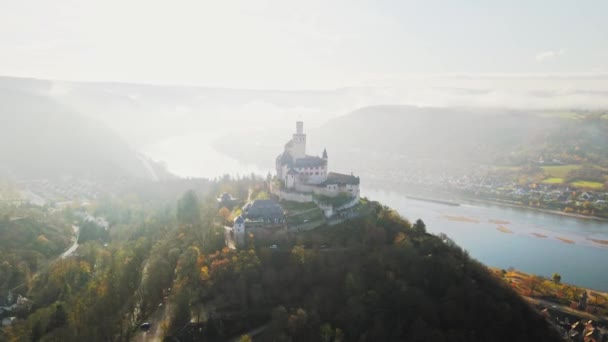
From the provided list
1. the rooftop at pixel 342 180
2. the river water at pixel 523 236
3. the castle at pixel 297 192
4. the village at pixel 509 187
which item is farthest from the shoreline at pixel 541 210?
the rooftop at pixel 342 180

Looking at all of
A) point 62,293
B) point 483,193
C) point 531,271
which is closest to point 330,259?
point 62,293

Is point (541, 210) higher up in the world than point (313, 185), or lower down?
lower down

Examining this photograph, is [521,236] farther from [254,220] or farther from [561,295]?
[254,220]

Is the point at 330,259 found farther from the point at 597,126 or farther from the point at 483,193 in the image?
the point at 597,126

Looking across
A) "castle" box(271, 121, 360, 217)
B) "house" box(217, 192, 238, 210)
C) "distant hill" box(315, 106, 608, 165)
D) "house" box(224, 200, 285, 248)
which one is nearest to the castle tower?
"castle" box(271, 121, 360, 217)

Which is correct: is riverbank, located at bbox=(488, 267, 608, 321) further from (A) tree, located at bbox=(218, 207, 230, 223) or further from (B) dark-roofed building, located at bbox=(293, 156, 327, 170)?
(A) tree, located at bbox=(218, 207, 230, 223)

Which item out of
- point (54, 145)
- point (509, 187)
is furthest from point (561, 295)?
point (54, 145)

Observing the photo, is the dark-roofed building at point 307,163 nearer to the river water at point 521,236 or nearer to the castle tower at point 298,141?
the castle tower at point 298,141
